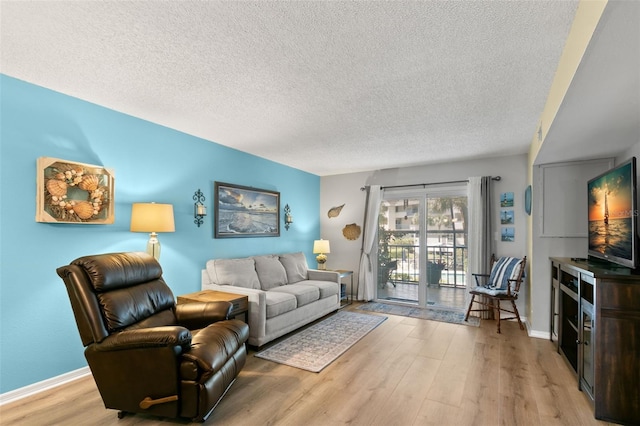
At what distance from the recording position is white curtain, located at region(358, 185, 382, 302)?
224 inches

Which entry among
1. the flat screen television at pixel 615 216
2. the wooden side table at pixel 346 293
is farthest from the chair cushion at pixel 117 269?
the flat screen television at pixel 615 216

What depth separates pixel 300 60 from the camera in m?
2.16

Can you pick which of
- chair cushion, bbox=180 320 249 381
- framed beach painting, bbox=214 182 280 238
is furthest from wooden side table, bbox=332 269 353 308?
chair cushion, bbox=180 320 249 381

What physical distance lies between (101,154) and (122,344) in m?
1.86

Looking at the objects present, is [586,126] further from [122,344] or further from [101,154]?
[101,154]

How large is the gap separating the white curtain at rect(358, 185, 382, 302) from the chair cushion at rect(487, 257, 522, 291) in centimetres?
196

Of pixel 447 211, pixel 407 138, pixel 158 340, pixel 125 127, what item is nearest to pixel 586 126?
pixel 407 138

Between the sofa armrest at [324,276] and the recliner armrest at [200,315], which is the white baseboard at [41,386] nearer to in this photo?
the recliner armrest at [200,315]

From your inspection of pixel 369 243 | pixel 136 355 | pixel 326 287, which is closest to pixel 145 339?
pixel 136 355

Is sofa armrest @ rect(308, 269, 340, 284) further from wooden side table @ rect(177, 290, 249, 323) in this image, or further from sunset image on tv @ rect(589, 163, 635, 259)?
sunset image on tv @ rect(589, 163, 635, 259)

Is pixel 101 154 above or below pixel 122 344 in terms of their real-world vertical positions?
above

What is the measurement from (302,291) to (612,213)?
3212 millimetres

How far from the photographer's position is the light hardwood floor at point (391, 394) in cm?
216

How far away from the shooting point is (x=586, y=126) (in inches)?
97.0
